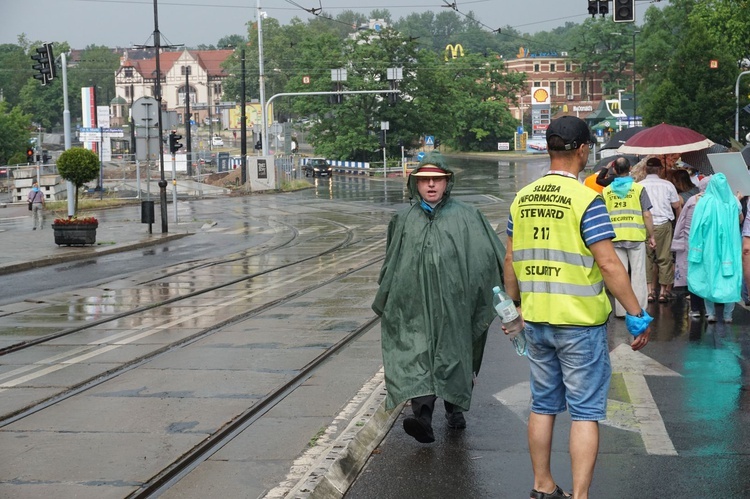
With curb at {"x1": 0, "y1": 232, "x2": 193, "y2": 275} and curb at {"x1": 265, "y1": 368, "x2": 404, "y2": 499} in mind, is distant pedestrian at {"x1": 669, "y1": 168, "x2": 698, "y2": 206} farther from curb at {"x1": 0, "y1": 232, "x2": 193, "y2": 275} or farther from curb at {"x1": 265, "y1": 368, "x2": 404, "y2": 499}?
curb at {"x1": 0, "y1": 232, "x2": 193, "y2": 275}

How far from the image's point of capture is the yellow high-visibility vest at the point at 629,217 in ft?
37.7

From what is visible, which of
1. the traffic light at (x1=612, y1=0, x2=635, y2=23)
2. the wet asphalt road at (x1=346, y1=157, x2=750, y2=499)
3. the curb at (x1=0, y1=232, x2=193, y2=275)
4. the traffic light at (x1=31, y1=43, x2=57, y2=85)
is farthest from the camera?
the traffic light at (x1=31, y1=43, x2=57, y2=85)

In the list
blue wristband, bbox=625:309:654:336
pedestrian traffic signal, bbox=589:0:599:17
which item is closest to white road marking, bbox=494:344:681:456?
blue wristband, bbox=625:309:654:336

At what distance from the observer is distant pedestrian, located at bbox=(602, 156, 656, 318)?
11.5 meters

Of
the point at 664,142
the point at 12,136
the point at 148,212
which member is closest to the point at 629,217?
the point at 664,142

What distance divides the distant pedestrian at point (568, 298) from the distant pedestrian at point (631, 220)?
20.8ft

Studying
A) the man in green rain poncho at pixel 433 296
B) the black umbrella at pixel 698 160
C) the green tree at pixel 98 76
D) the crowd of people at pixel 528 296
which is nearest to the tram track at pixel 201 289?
the man in green rain poncho at pixel 433 296

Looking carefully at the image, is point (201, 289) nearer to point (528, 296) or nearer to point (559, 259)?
point (528, 296)

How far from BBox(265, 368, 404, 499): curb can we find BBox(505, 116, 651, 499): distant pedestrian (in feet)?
3.45

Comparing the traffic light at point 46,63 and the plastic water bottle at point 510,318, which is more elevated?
the traffic light at point 46,63

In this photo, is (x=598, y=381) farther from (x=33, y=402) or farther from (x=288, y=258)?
(x=288, y=258)

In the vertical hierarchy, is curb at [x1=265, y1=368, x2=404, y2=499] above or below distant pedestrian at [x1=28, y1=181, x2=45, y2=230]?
below

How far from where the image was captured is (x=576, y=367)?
5109 millimetres

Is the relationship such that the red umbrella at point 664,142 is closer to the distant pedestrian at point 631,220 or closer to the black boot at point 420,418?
the distant pedestrian at point 631,220
